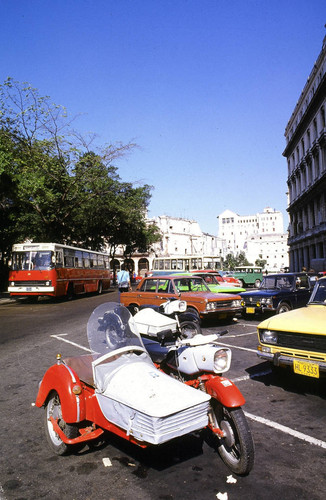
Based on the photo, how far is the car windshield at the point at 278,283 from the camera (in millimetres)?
12727

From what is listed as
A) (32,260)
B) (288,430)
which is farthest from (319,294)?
(32,260)

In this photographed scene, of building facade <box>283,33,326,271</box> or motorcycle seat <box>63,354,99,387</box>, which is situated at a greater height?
building facade <box>283,33,326,271</box>

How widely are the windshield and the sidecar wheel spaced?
0.69 metres

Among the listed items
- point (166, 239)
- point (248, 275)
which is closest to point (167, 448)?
point (248, 275)

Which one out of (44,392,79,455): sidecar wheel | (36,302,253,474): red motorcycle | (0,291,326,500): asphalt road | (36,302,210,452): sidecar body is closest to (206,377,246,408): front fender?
Answer: (36,302,253,474): red motorcycle

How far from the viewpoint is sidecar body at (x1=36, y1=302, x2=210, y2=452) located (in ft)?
9.46

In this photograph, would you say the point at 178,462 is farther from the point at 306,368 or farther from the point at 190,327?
the point at 190,327

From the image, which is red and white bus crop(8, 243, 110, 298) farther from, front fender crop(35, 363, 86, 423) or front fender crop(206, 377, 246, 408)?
front fender crop(206, 377, 246, 408)

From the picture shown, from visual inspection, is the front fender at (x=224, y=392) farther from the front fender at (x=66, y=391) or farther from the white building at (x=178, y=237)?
the white building at (x=178, y=237)

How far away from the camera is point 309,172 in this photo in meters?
58.1

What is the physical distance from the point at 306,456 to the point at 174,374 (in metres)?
1.53

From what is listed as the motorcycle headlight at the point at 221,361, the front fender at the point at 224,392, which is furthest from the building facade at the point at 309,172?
the front fender at the point at 224,392

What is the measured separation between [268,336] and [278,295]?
6330mm

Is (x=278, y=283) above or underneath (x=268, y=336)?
above
